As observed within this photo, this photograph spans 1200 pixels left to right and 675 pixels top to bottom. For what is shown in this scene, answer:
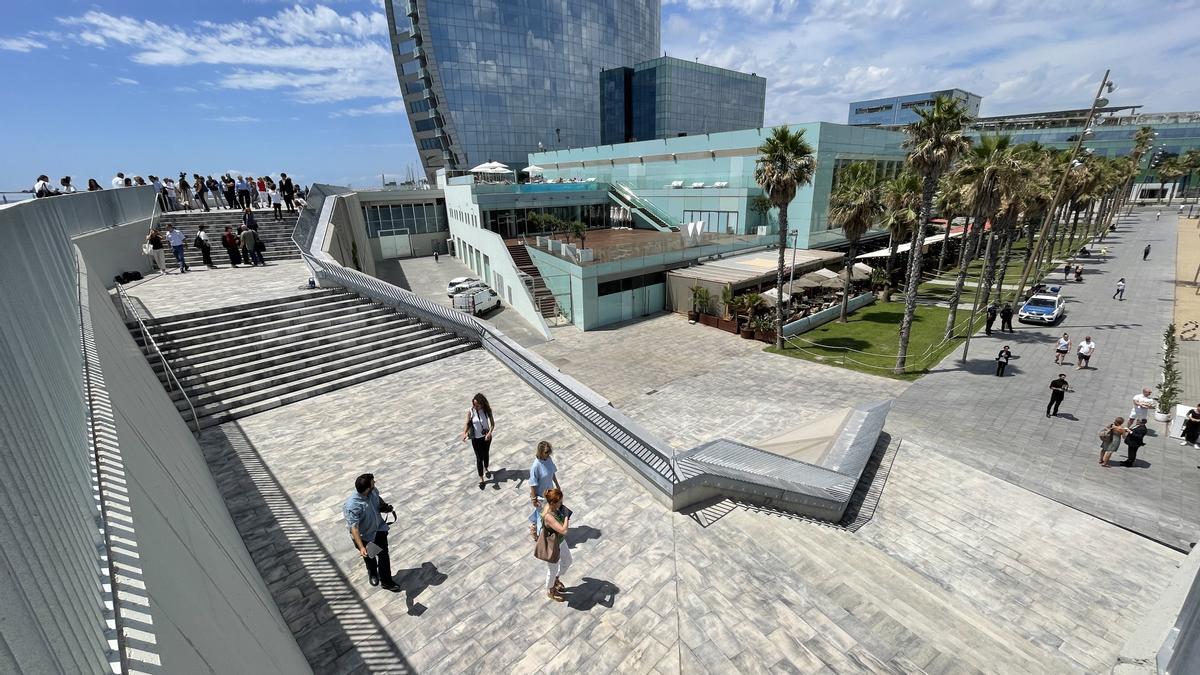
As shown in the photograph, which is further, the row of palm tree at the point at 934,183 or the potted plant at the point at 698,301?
the potted plant at the point at 698,301

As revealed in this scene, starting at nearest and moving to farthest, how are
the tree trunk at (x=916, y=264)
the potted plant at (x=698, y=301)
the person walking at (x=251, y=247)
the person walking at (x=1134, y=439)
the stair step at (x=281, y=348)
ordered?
the stair step at (x=281, y=348), the person walking at (x=1134, y=439), the tree trunk at (x=916, y=264), the person walking at (x=251, y=247), the potted plant at (x=698, y=301)

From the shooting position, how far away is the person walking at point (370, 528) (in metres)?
5.78

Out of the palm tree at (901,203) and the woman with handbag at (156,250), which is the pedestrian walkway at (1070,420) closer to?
the palm tree at (901,203)

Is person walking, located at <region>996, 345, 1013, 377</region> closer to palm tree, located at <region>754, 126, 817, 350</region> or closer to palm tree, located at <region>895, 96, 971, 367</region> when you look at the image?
palm tree, located at <region>895, 96, 971, 367</region>

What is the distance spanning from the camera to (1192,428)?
41.8 ft

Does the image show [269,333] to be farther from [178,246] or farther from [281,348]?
[178,246]

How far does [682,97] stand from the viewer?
8275 centimetres

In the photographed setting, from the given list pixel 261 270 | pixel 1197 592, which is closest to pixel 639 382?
pixel 1197 592

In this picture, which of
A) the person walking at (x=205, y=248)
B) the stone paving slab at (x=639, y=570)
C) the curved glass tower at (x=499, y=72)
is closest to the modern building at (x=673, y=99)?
the curved glass tower at (x=499, y=72)

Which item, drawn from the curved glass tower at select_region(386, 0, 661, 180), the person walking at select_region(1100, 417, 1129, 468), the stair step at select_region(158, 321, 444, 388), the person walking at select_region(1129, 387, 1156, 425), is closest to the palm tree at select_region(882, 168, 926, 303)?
the person walking at select_region(1129, 387, 1156, 425)

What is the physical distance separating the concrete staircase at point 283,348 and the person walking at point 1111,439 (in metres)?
17.8

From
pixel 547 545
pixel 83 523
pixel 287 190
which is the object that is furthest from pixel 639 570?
pixel 287 190

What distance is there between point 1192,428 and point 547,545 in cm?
1842

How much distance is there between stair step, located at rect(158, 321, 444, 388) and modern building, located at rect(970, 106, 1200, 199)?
108m
